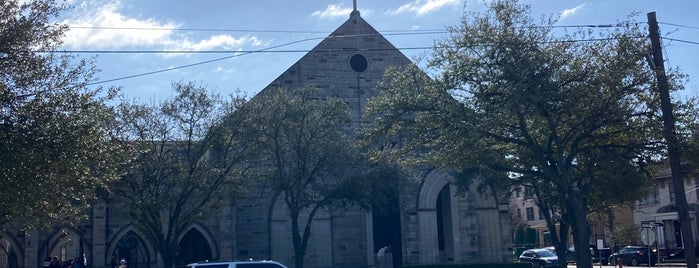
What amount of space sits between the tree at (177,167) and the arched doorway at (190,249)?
23.3 ft

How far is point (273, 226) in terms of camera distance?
3403 cm

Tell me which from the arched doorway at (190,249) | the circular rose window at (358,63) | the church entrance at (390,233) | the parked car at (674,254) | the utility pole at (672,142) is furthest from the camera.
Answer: the parked car at (674,254)

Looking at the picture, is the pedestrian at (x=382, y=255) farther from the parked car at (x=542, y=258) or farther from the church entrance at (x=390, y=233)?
the parked car at (x=542, y=258)

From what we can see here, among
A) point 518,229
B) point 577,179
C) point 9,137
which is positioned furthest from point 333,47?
point 518,229

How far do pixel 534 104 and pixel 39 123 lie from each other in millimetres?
12574

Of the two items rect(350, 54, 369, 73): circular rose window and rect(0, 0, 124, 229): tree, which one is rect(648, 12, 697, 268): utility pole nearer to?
rect(0, 0, 124, 229): tree

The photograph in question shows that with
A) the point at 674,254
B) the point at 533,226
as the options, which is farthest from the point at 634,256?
the point at 533,226

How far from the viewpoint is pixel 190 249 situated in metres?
37.2

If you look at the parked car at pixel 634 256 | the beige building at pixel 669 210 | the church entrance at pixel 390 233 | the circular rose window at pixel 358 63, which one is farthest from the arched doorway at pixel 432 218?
the beige building at pixel 669 210

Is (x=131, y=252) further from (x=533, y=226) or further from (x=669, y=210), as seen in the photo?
(x=533, y=226)

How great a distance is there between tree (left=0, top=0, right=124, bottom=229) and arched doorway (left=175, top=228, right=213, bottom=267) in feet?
63.0

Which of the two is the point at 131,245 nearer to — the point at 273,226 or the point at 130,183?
the point at 273,226

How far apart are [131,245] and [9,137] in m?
30.8

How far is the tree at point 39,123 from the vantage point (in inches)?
561
